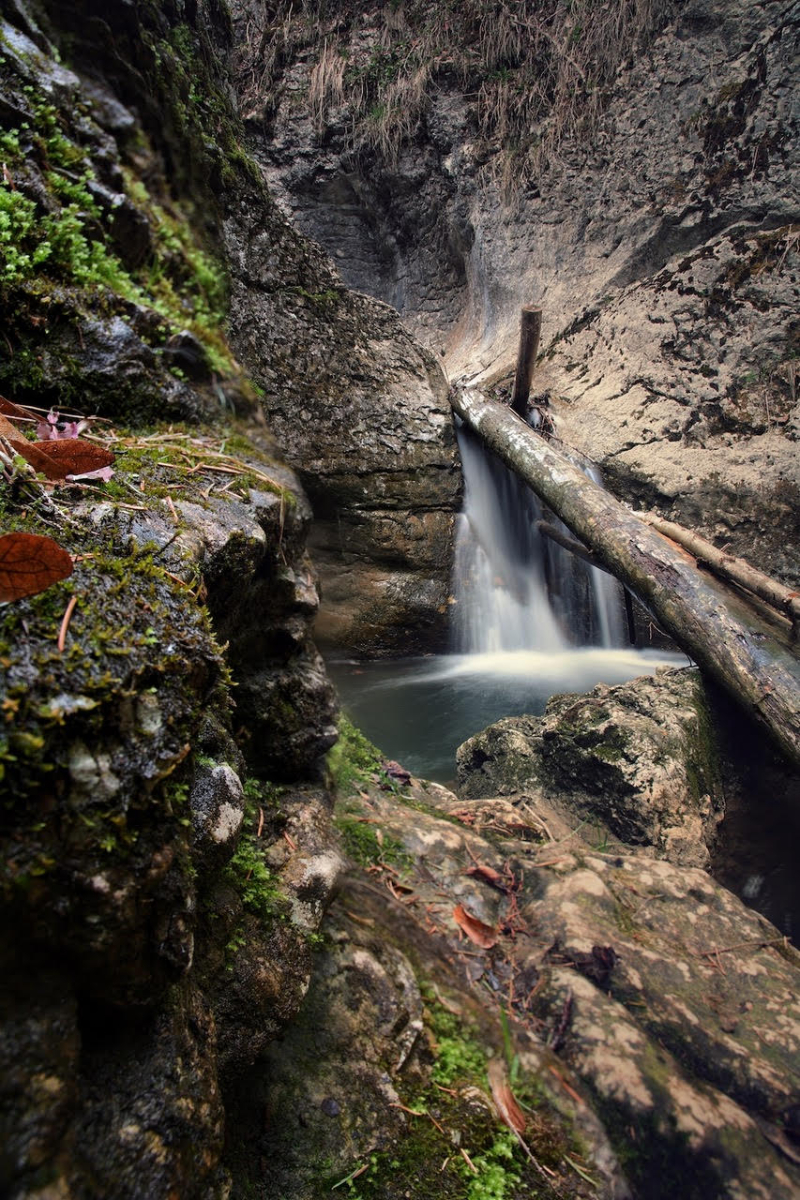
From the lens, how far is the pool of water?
496 cm

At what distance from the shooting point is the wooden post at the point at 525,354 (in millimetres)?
5781

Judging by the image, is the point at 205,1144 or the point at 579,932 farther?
the point at 579,932

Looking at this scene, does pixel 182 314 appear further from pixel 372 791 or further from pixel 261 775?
pixel 372 791

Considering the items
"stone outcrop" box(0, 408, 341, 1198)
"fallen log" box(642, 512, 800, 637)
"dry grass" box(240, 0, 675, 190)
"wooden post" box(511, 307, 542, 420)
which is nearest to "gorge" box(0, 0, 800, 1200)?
"stone outcrop" box(0, 408, 341, 1198)

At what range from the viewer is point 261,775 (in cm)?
203

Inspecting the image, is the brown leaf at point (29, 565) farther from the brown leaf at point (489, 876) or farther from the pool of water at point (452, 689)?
the pool of water at point (452, 689)

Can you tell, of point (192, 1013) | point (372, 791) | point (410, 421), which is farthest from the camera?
point (410, 421)

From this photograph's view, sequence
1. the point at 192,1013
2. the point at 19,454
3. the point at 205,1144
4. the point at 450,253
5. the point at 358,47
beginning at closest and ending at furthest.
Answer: the point at 205,1144
the point at 192,1013
the point at 19,454
the point at 358,47
the point at 450,253

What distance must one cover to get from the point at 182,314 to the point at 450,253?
33.6 ft

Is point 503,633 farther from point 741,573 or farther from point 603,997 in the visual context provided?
point 603,997

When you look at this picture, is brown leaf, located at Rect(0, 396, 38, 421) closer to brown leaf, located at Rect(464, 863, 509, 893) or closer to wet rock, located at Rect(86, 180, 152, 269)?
wet rock, located at Rect(86, 180, 152, 269)

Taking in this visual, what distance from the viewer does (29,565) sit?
86 centimetres

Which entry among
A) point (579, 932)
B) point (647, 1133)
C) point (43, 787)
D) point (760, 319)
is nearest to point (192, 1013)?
point (43, 787)

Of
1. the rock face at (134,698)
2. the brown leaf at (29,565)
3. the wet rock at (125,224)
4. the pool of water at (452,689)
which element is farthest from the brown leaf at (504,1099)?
the wet rock at (125,224)
